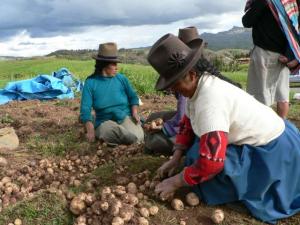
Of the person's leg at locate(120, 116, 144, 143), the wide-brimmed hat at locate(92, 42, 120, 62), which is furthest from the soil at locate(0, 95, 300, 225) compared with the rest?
the wide-brimmed hat at locate(92, 42, 120, 62)

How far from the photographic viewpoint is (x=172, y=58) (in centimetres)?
275

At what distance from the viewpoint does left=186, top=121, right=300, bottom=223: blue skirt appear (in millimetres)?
2965

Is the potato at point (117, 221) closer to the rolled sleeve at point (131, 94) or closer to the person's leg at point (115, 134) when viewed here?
the person's leg at point (115, 134)

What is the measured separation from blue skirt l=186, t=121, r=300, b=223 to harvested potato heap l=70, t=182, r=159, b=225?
395 millimetres

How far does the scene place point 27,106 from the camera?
877cm

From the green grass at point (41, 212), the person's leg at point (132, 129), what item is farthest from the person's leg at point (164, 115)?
the green grass at point (41, 212)

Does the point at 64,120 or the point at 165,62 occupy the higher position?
the point at 165,62

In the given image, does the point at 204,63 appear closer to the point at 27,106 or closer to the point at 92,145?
the point at 92,145

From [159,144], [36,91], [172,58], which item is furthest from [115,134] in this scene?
[36,91]

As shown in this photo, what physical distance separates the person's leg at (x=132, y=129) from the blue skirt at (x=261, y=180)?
7.78 feet

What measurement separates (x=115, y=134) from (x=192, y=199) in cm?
241

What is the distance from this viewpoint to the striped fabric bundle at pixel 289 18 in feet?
15.4

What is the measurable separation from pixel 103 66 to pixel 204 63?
281cm

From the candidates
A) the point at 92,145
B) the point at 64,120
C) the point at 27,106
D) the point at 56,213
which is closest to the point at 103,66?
the point at 92,145
